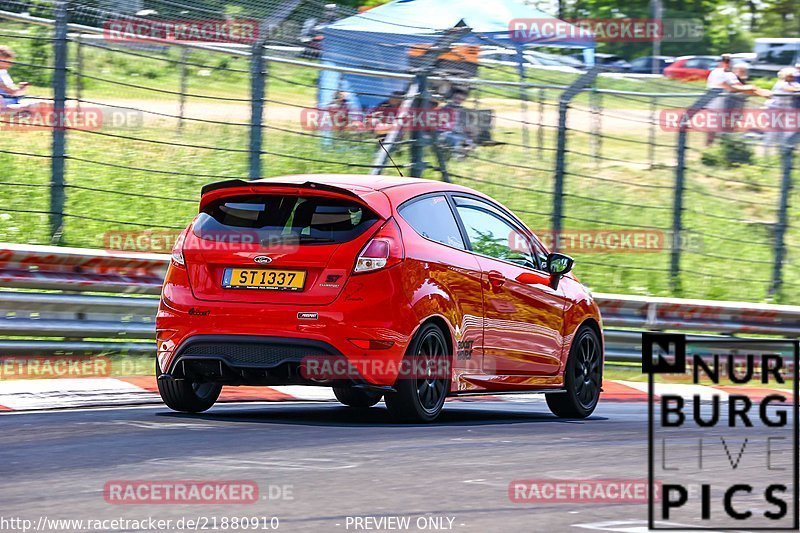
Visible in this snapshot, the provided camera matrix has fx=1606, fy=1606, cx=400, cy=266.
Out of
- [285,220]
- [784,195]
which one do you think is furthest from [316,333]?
[784,195]

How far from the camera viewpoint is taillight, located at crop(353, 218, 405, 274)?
9266 millimetres

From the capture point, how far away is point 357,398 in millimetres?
11117

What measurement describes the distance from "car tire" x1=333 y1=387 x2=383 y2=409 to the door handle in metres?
1.31

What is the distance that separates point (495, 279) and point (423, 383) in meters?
1.02

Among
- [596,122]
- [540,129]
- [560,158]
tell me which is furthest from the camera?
[596,122]

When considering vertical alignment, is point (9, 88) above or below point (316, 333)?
above

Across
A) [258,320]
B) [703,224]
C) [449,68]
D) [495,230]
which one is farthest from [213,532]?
[703,224]

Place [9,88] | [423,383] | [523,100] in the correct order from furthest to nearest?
[523,100], [9,88], [423,383]

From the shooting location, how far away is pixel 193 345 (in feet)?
31.0

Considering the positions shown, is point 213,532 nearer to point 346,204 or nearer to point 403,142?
point 346,204

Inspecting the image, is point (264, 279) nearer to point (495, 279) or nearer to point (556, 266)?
point (495, 279)

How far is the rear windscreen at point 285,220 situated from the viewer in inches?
371

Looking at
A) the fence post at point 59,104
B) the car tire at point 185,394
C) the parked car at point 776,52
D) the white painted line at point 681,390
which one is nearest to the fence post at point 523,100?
the white painted line at point 681,390

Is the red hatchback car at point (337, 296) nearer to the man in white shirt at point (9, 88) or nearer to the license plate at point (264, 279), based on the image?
the license plate at point (264, 279)
